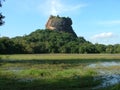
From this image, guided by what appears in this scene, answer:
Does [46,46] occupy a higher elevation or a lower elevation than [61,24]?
lower

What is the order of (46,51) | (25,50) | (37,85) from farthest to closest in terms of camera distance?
(46,51) → (25,50) → (37,85)

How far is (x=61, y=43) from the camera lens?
11931 cm

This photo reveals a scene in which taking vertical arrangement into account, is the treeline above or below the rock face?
below

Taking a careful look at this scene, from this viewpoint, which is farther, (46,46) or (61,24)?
(61,24)

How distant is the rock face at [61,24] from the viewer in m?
160

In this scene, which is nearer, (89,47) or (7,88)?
(7,88)

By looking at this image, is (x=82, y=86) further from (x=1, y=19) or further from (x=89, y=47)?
(x=89, y=47)

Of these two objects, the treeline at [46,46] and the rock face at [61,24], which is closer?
the treeline at [46,46]

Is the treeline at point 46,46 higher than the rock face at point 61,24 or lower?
lower

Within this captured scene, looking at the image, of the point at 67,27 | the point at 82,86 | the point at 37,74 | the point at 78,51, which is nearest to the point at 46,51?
the point at 78,51

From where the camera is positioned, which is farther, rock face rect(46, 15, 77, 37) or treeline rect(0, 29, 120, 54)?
rock face rect(46, 15, 77, 37)

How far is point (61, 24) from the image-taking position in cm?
15925

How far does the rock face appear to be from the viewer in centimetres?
15950

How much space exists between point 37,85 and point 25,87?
3.02 ft
